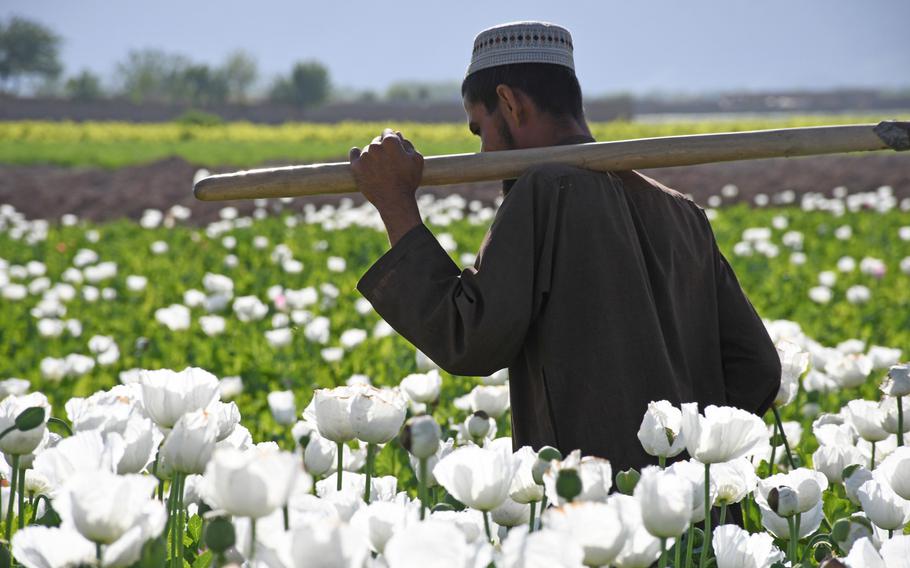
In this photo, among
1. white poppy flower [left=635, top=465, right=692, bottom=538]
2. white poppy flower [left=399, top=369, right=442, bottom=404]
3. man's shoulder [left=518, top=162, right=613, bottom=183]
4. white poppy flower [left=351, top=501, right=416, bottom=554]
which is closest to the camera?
white poppy flower [left=635, top=465, right=692, bottom=538]

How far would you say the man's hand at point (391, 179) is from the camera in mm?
2355

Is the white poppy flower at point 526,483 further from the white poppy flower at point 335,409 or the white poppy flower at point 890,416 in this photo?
the white poppy flower at point 890,416

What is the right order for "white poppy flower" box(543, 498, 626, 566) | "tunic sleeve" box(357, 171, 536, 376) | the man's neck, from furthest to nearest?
the man's neck → "tunic sleeve" box(357, 171, 536, 376) → "white poppy flower" box(543, 498, 626, 566)

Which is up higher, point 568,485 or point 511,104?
point 511,104

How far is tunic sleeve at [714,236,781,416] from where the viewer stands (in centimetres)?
266

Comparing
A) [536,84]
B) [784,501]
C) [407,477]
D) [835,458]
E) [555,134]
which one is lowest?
[407,477]

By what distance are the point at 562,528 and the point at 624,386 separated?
3.77 feet

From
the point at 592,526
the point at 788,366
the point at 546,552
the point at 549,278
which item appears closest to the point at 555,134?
the point at 549,278

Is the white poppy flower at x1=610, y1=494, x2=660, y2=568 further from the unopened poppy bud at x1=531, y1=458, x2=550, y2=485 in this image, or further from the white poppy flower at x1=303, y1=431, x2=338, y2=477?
the white poppy flower at x1=303, y1=431, x2=338, y2=477

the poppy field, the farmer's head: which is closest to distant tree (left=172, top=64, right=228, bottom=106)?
the poppy field

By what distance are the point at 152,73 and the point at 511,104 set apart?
436ft

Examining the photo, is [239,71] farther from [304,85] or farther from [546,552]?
[546,552]

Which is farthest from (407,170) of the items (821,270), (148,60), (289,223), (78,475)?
(148,60)

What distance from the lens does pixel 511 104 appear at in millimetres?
2523
